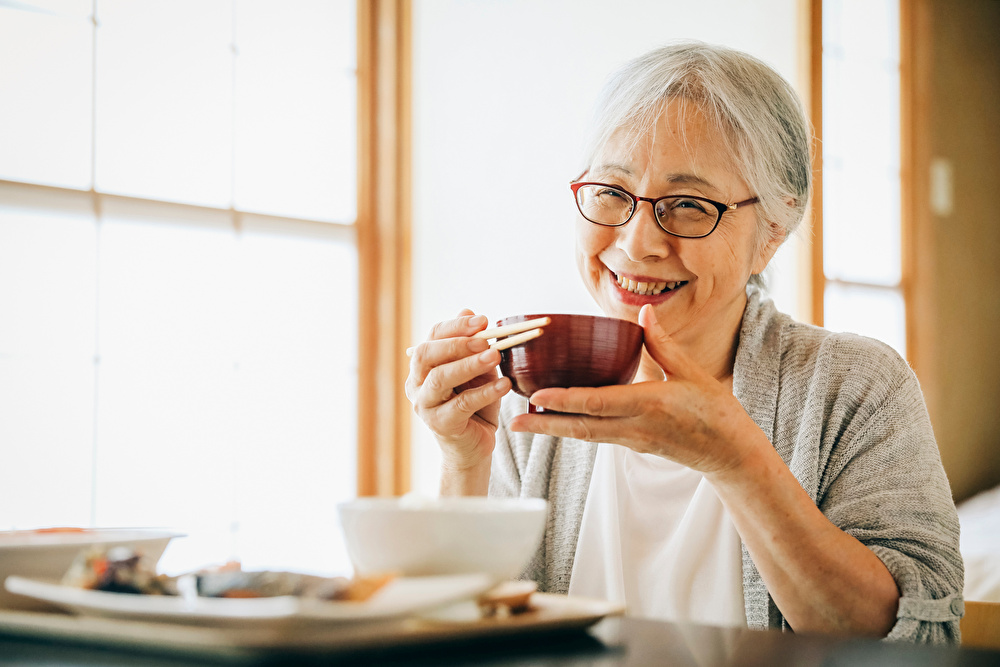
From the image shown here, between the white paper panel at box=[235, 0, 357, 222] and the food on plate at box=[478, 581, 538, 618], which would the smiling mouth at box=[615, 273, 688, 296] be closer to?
the food on plate at box=[478, 581, 538, 618]

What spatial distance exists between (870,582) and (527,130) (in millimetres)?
2565

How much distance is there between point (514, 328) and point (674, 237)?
1.62 ft

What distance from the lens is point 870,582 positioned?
109cm

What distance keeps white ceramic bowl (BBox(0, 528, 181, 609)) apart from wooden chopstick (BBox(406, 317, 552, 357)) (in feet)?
1.34

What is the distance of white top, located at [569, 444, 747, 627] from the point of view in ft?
4.49

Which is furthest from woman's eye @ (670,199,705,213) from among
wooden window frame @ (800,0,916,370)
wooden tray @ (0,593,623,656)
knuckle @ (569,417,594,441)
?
wooden window frame @ (800,0,916,370)

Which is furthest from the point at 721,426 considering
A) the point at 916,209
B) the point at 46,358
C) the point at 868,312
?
the point at 916,209

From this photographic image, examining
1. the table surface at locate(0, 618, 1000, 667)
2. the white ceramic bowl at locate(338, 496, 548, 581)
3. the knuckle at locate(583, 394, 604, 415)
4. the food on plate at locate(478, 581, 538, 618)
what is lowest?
the table surface at locate(0, 618, 1000, 667)

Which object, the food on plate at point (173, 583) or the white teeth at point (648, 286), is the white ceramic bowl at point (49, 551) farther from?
the white teeth at point (648, 286)

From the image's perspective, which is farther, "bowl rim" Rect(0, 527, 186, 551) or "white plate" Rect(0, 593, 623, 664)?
"bowl rim" Rect(0, 527, 186, 551)

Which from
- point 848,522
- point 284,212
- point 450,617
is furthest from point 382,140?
point 450,617

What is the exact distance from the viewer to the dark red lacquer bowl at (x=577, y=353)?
2.98 feet

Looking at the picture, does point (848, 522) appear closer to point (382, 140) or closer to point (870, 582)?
point (870, 582)

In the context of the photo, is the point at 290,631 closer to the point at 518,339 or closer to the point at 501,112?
the point at 518,339
